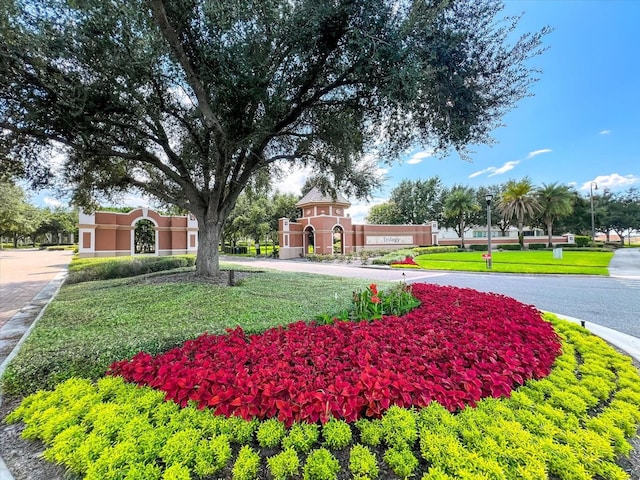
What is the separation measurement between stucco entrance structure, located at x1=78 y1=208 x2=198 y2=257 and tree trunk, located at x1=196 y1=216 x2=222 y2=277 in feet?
46.4

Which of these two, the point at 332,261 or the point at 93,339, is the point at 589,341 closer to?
the point at 93,339

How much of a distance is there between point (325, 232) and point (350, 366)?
2928 centimetres

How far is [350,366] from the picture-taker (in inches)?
123

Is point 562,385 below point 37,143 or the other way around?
below

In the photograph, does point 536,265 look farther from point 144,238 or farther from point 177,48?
point 144,238

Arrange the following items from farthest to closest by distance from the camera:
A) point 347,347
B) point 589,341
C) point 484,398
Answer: point 589,341
point 347,347
point 484,398

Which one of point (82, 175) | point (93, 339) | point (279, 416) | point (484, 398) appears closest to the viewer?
point (279, 416)

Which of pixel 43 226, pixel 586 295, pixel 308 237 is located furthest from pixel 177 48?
pixel 43 226

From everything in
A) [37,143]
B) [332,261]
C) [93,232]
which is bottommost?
[332,261]

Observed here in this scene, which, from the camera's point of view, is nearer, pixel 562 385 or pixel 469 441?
pixel 469 441

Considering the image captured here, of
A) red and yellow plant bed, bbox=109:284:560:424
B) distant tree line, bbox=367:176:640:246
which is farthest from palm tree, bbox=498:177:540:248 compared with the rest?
red and yellow plant bed, bbox=109:284:560:424

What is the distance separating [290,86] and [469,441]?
6674mm

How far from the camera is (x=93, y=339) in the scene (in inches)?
162

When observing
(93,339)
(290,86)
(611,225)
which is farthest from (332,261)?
(611,225)
